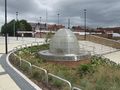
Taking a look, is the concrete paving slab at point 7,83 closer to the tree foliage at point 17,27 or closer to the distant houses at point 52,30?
the distant houses at point 52,30

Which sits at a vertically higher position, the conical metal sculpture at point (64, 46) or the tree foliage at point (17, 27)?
the tree foliage at point (17, 27)

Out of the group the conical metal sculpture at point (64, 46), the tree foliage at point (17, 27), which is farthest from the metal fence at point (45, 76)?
the tree foliage at point (17, 27)

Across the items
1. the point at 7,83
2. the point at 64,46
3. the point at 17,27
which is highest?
the point at 17,27

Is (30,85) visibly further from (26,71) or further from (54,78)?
(26,71)

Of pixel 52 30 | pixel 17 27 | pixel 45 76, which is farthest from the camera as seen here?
pixel 17 27

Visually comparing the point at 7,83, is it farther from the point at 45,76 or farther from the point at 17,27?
the point at 17,27

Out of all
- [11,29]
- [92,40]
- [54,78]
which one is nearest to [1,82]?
[54,78]

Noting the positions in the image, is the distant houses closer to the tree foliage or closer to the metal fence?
the tree foliage

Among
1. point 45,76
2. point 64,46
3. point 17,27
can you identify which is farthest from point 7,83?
point 17,27

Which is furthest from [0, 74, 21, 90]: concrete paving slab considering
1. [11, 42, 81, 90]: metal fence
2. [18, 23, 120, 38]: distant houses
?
[18, 23, 120, 38]: distant houses

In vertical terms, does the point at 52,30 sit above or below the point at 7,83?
above

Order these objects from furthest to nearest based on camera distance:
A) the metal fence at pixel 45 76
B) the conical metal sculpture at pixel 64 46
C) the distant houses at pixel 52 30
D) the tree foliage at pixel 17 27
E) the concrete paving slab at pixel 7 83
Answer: the tree foliage at pixel 17 27 → the distant houses at pixel 52 30 → the conical metal sculpture at pixel 64 46 → the concrete paving slab at pixel 7 83 → the metal fence at pixel 45 76

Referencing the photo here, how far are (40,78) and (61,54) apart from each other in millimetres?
14428

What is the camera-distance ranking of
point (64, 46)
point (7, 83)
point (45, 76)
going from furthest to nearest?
point (64, 46) → point (7, 83) → point (45, 76)
